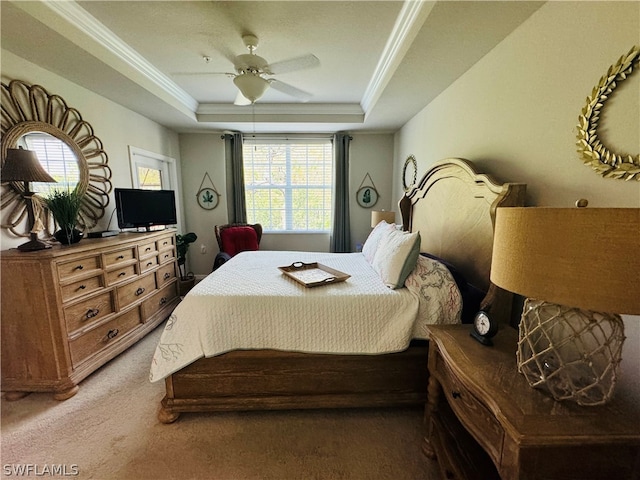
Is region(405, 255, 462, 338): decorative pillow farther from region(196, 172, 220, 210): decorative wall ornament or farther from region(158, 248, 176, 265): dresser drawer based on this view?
region(196, 172, 220, 210): decorative wall ornament

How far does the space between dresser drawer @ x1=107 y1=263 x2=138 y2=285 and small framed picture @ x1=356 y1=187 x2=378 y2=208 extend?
3180 millimetres

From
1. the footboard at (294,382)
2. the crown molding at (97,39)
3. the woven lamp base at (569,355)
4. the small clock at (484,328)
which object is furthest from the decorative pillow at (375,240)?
the crown molding at (97,39)

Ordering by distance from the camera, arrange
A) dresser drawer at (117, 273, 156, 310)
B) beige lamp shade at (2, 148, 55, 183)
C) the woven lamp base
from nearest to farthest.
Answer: the woven lamp base < beige lamp shade at (2, 148, 55, 183) < dresser drawer at (117, 273, 156, 310)

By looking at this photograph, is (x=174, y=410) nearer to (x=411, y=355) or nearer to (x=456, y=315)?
(x=411, y=355)

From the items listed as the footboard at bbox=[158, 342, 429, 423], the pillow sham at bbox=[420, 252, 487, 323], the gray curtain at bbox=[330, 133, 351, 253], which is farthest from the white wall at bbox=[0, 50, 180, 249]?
the pillow sham at bbox=[420, 252, 487, 323]

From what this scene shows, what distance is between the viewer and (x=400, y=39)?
196 cm

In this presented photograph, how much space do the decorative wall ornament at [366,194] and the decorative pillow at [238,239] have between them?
1.79 meters

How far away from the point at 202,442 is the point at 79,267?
4.83 ft

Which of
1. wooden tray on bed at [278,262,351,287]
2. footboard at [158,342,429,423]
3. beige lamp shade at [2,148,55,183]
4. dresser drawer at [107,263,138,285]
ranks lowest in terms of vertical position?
footboard at [158,342,429,423]

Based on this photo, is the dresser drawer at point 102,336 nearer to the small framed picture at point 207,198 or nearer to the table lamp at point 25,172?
the table lamp at point 25,172

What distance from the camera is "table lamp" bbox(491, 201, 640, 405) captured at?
67 centimetres

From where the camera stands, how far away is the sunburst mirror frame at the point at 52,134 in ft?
6.10

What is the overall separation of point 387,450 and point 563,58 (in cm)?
217

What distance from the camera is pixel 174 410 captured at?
1631 mm
